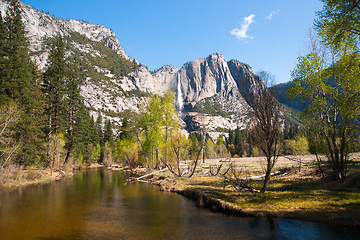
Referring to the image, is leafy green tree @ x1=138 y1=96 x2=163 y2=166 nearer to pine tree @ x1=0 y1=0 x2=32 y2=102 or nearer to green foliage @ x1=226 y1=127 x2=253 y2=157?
pine tree @ x1=0 y1=0 x2=32 y2=102

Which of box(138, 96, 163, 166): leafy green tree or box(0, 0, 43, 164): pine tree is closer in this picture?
box(0, 0, 43, 164): pine tree

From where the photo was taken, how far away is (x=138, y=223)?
12.4 m

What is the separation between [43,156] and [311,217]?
143 ft

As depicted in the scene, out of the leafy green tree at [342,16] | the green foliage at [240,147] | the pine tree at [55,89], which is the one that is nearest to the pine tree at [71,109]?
the pine tree at [55,89]

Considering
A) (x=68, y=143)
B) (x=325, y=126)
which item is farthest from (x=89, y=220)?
(x=68, y=143)

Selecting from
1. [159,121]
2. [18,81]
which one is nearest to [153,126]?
[159,121]

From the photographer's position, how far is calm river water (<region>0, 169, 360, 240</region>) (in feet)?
32.8

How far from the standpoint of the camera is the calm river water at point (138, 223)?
9.99 meters

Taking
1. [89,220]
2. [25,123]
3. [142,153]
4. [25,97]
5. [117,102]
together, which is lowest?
[89,220]

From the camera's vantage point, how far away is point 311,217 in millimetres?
10992

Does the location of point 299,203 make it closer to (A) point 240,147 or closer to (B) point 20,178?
(B) point 20,178

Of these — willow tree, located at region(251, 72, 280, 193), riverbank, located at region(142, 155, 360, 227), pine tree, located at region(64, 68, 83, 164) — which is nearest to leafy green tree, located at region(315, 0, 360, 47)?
willow tree, located at region(251, 72, 280, 193)

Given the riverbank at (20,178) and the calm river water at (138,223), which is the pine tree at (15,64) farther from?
the calm river water at (138,223)

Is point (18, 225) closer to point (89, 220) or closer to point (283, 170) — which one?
point (89, 220)
